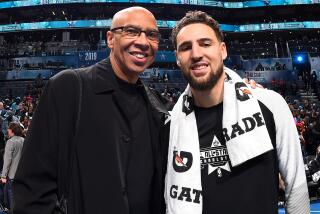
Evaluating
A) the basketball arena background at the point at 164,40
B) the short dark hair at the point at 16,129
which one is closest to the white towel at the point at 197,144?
the short dark hair at the point at 16,129

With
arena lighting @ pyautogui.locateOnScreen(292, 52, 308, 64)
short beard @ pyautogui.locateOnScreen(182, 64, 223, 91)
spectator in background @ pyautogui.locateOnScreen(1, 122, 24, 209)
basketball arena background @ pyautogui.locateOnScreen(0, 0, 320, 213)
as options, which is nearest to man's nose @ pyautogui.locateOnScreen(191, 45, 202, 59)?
short beard @ pyautogui.locateOnScreen(182, 64, 223, 91)

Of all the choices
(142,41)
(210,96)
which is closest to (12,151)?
(142,41)

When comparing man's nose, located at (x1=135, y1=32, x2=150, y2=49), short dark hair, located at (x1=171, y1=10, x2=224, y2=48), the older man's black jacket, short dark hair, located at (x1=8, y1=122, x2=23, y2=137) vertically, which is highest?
short dark hair, located at (x1=171, y1=10, x2=224, y2=48)

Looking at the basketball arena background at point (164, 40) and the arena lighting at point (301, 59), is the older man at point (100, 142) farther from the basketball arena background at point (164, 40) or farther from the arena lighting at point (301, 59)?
the arena lighting at point (301, 59)

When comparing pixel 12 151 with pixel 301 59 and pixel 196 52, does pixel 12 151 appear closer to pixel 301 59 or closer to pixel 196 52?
pixel 196 52

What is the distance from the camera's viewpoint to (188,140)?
7.03ft

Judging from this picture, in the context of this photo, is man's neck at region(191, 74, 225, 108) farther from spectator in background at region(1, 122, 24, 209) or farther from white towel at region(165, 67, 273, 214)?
spectator in background at region(1, 122, 24, 209)

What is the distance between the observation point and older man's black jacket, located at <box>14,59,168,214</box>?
1.89 metres

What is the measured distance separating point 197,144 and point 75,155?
2.21 ft

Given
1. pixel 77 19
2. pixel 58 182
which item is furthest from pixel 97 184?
pixel 77 19

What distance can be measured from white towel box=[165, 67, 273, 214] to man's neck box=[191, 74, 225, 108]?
0.04 m

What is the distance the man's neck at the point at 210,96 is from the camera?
7.31 feet

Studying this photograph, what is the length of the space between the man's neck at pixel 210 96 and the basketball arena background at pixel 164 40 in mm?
19772

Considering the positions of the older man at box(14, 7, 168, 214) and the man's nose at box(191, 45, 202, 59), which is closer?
the older man at box(14, 7, 168, 214)
